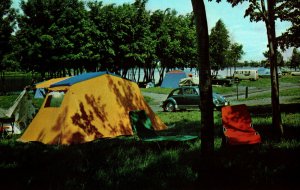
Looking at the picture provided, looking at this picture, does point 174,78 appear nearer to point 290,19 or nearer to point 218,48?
point 218,48

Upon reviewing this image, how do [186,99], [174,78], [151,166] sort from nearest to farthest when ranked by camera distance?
1. [151,166]
2. [186,99]
3. [174,78]

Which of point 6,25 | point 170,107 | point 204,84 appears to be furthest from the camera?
point 6,25

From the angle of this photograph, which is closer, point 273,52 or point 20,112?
point 273,52

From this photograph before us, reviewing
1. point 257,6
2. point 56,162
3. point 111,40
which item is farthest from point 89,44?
point 56,162

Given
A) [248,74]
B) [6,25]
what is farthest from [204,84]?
[248,74]

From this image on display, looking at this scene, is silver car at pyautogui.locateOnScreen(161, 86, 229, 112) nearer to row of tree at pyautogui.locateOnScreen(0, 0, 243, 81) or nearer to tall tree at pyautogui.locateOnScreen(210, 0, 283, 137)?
tall tree at pyautogui.locateOnScreen(210, 0, 283, 137)

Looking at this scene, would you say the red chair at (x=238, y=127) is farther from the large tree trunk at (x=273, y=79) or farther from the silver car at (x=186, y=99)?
the silver car at (x=186, y=99)

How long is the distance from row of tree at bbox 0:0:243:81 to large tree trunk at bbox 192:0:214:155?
90.9 ft

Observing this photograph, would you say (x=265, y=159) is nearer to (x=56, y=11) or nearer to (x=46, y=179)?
(x=46, y=179)

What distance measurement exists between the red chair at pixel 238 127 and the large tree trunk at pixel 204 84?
2.76 metres

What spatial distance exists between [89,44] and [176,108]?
66.7 ft

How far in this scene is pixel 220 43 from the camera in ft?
231

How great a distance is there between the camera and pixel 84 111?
11.1 meters

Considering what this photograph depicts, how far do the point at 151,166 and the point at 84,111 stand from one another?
457cm
